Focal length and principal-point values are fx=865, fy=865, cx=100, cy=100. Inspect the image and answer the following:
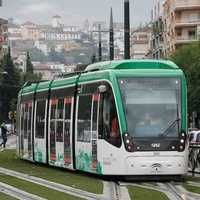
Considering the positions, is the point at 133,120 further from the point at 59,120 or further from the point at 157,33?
the point at 157,33

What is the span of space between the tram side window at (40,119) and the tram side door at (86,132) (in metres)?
5.02

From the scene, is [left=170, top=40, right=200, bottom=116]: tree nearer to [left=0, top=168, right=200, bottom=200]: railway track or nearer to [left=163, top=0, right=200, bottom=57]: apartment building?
[left=163, top=0, right=200, bottom=57]: apartment building

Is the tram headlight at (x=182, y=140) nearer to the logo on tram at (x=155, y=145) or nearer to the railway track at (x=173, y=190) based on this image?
the logo on tram at (x=155, y=145)

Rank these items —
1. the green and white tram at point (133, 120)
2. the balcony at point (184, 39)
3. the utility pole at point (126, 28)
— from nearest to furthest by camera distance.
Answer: the green and white tram at point (133, 120) → the utility pole at point (126, 28) → the balcony at point (184, 39)

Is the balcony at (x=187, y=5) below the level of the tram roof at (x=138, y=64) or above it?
above

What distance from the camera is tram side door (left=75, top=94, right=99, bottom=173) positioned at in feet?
74.8

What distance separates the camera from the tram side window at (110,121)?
21.6 meters

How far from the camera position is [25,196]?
16.7 metres

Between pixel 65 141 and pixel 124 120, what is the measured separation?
15.5 ft

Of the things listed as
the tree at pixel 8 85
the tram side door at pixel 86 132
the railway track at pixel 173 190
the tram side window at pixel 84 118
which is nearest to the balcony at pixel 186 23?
the tree at pixel 8 85

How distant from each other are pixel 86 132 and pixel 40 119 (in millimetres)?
6552

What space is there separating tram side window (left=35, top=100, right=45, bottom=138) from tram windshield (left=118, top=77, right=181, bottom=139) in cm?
795

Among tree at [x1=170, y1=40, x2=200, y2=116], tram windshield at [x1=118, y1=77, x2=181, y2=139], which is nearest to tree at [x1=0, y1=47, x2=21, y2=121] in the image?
tree at [x1=170, y1=40, x2=200, y2=116]

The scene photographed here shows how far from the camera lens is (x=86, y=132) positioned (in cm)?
2352
